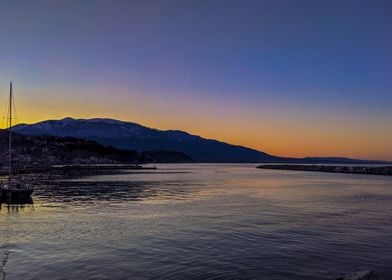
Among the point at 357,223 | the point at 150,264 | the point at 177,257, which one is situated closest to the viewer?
the point at 150,264

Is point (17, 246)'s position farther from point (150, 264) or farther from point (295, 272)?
point (295, 272)

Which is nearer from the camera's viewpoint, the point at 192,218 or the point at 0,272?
the point at 0,272

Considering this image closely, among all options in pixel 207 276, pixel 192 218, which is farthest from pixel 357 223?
pixel 207 276

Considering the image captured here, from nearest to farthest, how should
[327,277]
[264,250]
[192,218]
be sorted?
[327,277] → [264,250] → [192,218]

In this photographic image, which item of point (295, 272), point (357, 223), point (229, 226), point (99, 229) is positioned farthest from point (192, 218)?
point (295, 272)

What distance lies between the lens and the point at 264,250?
23562 millimetres

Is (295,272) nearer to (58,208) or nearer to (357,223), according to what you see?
(357,223)

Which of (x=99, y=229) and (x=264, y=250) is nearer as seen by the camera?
(x=264, y=250)

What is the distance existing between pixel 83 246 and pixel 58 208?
21487 millimetres

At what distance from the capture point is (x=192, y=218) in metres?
37.0

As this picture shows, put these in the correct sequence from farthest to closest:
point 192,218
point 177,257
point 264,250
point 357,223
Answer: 1. point 192,218
2. point 357,223
3. point 264,250
4. point 177,257

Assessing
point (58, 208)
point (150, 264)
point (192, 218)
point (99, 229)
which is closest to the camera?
point (150, 264)

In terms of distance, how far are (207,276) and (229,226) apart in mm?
13978

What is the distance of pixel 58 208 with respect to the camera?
146 ft
